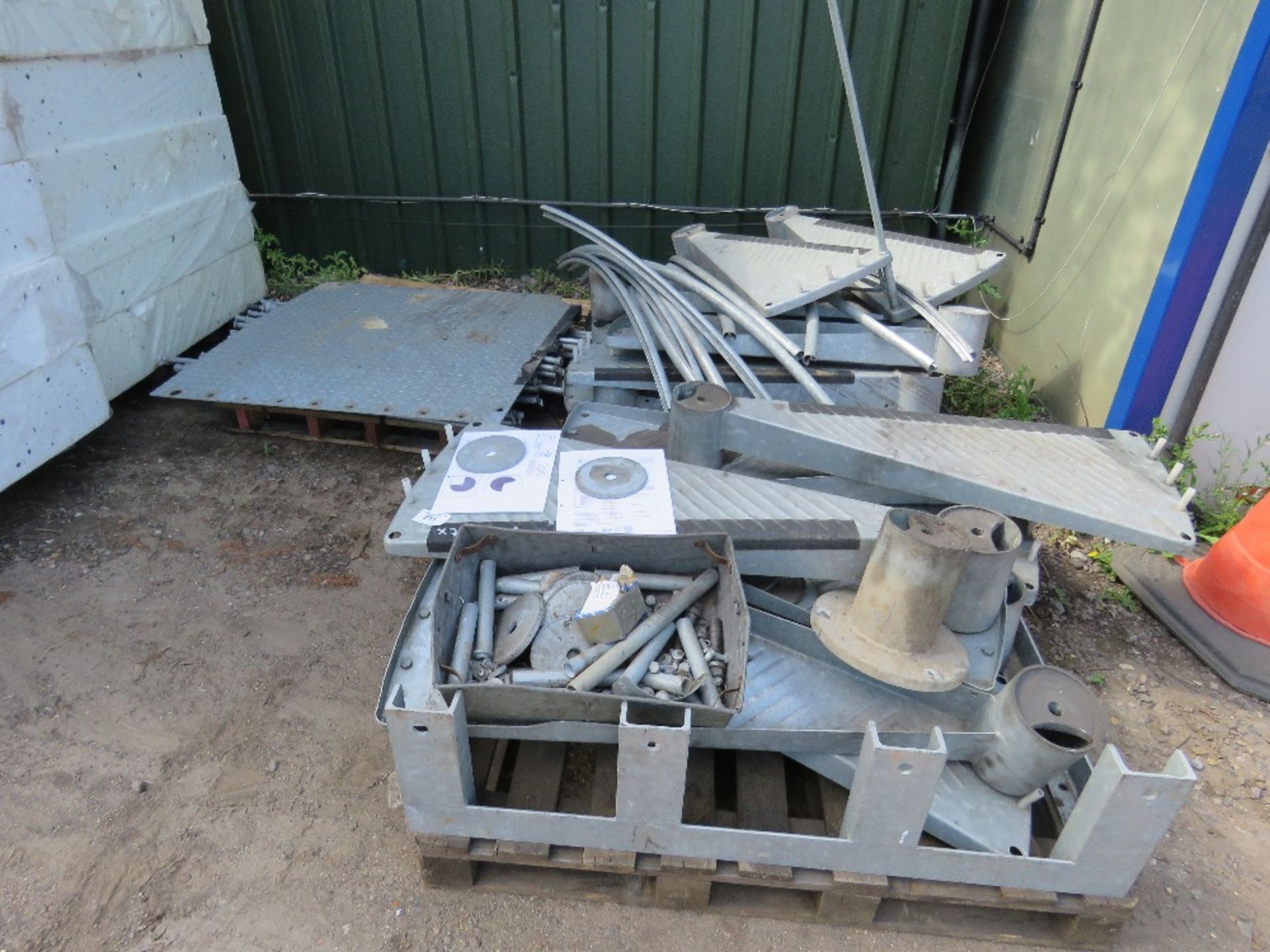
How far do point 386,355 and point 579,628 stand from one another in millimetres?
2437

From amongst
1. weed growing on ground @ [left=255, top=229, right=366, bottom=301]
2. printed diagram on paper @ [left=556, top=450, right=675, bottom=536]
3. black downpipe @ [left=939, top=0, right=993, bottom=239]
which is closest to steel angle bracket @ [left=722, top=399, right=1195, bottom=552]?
printed diagram on paper @ [left=556, top=450, right=675, bottom=536]

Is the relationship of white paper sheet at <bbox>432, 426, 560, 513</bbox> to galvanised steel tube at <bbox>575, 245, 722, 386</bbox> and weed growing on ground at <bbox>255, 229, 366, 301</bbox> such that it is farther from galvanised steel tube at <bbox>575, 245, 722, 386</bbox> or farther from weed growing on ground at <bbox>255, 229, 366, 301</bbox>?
weed growing on ground at <bbox>255, 229, 366, 301</bbox>

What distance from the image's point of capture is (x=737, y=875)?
5.77 feet

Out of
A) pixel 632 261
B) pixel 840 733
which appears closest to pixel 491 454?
pixel 840 733

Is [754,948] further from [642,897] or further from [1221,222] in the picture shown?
[1221,222]

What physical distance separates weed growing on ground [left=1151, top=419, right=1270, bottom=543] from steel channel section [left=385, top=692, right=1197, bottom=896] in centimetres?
187

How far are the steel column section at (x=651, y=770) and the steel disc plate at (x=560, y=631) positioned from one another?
0.26 meters

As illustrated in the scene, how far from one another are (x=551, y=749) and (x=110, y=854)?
113 cm

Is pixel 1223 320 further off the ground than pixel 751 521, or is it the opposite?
pixel 1223 320

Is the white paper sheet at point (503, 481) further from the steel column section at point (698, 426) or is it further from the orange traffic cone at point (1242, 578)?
the orange traffic cone at point (1242, 578)

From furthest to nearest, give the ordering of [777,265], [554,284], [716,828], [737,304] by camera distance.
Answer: [554,284]
[777,265]
[737,304]
[716,828]

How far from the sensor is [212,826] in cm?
210

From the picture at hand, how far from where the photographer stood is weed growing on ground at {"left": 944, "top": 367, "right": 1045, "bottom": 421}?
12.3 feet

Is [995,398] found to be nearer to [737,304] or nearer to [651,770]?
[737,304]
